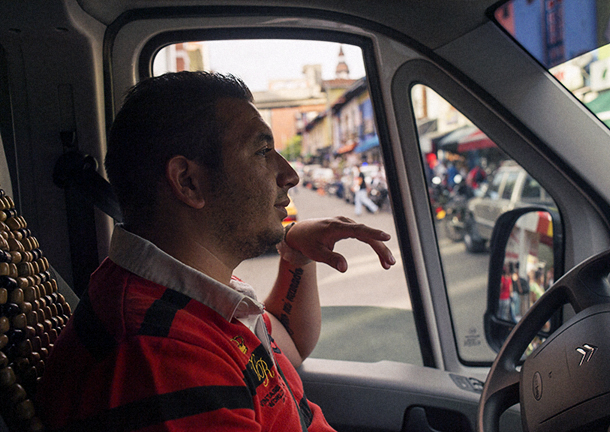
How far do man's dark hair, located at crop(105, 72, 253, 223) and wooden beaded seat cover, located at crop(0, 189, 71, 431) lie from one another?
0.22 meters

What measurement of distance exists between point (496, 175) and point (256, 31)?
125 inches

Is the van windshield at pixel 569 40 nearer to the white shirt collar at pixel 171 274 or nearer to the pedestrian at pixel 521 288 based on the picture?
the pedestrian at pixel 521 288

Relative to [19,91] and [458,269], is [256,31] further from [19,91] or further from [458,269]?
[458,269]

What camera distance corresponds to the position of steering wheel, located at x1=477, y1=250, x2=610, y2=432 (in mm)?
942

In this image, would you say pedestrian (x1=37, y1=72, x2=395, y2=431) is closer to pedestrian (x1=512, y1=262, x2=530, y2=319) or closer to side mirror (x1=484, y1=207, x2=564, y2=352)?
side mirror (x1=484, y1=207, x2=564, y2=352)

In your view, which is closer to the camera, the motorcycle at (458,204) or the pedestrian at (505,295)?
the pedestrian at (505,295)

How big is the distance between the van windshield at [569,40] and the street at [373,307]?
2.56ft

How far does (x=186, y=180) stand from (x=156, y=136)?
0.40 feet

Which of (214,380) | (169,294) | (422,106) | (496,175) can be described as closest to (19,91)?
(169,294)

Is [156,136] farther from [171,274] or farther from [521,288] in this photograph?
[521,288]

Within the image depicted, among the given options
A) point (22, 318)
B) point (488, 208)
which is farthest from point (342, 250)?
point (488, 208)

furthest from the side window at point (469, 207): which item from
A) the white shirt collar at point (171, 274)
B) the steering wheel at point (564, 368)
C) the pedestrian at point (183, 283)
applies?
the white shirt collar at point (171, 274)

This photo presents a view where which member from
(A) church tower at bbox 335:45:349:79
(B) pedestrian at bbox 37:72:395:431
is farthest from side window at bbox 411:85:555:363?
(B) pedestrian at bbox 37:72:395:431

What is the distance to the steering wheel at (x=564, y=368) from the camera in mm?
942
